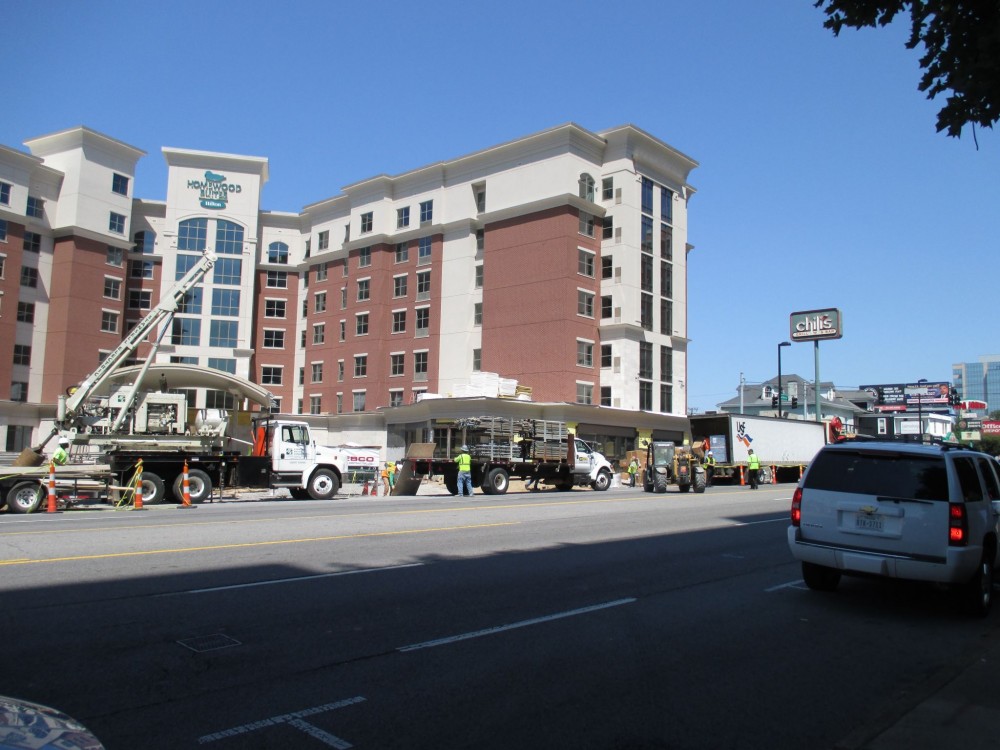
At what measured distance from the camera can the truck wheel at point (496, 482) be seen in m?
31.6

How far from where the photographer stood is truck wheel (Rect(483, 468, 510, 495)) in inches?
1243

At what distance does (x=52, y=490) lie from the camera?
20.0 meters

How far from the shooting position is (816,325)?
7044 cm

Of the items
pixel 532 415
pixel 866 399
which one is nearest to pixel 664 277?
pixel 532 415

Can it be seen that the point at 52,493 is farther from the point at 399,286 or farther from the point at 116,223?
the point at 116,223

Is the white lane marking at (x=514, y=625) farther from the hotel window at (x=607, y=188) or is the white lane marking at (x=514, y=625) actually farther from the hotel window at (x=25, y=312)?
the hotel window at (x=25, y=312)

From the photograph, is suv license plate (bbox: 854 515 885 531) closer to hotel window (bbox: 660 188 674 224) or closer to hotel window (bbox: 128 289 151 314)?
hotel window (bbox: 660 188 674 224)

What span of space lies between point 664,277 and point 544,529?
142 feet

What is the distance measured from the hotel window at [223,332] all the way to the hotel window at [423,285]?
17.7m

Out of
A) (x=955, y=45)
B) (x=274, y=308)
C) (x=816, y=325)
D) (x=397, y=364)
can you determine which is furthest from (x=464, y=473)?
(x=816, y=325)

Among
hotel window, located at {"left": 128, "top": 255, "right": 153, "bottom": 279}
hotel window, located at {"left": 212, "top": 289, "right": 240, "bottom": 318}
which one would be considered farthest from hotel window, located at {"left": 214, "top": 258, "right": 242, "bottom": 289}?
hotel window, located at {"left": 128, "top": 255, "right": 153, "bottom": 279}

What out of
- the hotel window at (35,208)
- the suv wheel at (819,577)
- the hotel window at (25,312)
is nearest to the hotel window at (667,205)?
the hotel window at (35,208)

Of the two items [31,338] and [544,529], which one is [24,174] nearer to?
[31,338]

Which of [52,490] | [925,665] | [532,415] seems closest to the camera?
[925,665]
